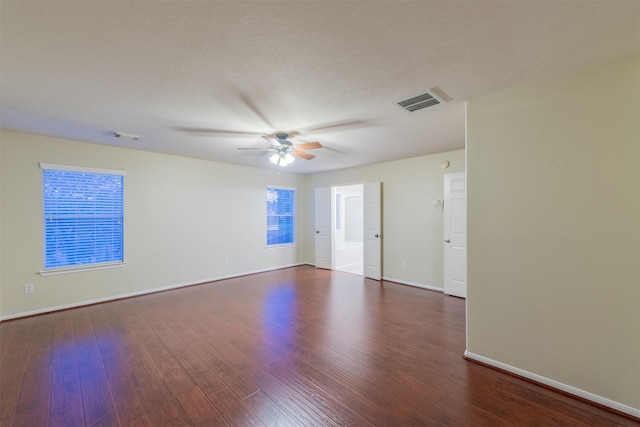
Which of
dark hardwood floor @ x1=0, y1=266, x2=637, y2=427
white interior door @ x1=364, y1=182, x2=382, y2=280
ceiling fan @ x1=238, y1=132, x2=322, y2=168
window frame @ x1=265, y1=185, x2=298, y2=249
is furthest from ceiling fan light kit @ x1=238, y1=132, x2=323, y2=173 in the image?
window frame @ x1=265, y1=185, x2=298, y2=249

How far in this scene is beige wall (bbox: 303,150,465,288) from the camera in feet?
15.5

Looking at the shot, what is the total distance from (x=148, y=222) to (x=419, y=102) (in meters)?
4.68

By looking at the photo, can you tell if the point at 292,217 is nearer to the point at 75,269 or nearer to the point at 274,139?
the point at 274,139

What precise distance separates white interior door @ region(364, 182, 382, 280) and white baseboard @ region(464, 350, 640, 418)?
3.04m

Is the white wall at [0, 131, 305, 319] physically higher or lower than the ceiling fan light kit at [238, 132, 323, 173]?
lower

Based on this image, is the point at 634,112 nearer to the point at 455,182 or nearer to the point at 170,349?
the point at 455,182

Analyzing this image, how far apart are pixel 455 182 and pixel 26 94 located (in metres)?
5.47

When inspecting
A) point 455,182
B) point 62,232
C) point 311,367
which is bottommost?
point 311,367

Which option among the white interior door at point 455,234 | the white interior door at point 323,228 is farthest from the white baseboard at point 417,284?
the white interior door at point 323,228

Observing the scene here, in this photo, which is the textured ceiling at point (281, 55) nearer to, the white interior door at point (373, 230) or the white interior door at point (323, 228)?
the white interior door at point (373, 230)

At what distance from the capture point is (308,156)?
3.64 m

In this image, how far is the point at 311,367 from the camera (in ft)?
7.82

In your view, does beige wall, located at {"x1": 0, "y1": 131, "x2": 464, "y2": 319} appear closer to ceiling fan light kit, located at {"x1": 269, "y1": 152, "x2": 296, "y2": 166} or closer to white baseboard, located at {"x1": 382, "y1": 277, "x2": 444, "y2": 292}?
white baseboard, located at {"x1": 382, "y1": 277, "x2": 444, "y2": 292}

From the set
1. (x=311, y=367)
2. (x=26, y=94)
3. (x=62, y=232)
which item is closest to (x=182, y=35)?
(x=26, y=94)
